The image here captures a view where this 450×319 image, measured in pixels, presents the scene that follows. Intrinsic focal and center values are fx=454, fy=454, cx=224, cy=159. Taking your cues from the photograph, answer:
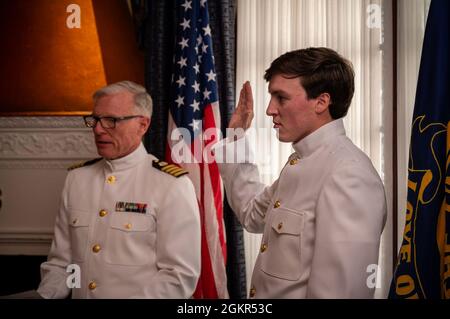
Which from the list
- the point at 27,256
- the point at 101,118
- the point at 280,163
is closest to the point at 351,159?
the point at 101,118

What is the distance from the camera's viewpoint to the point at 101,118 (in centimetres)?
182

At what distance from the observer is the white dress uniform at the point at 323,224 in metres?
1.17

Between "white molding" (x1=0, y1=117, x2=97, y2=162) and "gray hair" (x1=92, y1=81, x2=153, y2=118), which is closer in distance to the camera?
"gray hair" (x1=92, y1=81, x2=153, y2=118)

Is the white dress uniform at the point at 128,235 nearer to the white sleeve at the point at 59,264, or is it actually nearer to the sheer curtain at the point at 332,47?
the white sleeve at the point at 59,264

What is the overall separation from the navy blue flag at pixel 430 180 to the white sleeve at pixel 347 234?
0.69 metres

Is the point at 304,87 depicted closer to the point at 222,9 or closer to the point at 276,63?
the point at 276,63

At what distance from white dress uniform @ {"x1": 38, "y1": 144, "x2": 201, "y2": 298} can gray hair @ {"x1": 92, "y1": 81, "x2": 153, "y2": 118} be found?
0.58 feet

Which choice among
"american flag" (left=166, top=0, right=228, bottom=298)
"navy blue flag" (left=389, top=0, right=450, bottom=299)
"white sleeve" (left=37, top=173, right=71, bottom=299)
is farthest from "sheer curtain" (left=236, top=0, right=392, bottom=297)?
"white sleeve" (left=37, top=173, right=71, bottom=299)

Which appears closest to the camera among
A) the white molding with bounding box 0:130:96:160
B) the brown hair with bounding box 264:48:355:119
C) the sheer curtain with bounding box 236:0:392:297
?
the brown hair with bounding box 264:48:355:119

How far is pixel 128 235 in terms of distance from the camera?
5.81 ft

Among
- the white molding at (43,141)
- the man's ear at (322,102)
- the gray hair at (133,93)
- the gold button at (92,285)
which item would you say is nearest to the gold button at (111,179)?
the gray hair at (133,93)

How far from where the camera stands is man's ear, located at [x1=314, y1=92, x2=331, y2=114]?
4.47ft

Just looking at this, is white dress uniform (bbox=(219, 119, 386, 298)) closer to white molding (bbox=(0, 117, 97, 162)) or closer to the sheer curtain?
the sheer curtain
